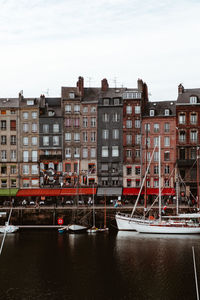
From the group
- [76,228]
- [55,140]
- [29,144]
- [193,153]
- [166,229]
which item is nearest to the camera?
[166,229]

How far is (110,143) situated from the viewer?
8544cm

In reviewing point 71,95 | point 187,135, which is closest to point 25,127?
point 71,95

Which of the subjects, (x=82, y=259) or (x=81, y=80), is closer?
(x=82, y=259)

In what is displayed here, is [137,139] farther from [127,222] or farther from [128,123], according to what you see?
[127,222]

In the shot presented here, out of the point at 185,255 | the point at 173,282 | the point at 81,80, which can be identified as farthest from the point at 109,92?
the point at 173,282

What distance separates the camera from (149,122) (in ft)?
276

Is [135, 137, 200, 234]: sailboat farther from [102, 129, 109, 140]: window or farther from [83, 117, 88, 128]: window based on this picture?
[83, 117, 88, 128]: window

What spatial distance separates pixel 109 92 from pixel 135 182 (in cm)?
1664

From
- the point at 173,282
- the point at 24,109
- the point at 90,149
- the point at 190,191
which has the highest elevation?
the point at 24,109

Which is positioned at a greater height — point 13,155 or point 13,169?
point 13,155

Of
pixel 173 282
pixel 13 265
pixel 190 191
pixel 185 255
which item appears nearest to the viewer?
pixel 173 282

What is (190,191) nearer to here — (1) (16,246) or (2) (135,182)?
(2) (135,182)

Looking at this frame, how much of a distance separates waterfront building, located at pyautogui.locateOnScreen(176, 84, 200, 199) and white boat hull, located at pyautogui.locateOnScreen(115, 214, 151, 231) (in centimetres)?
1415

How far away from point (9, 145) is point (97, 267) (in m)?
45.6
